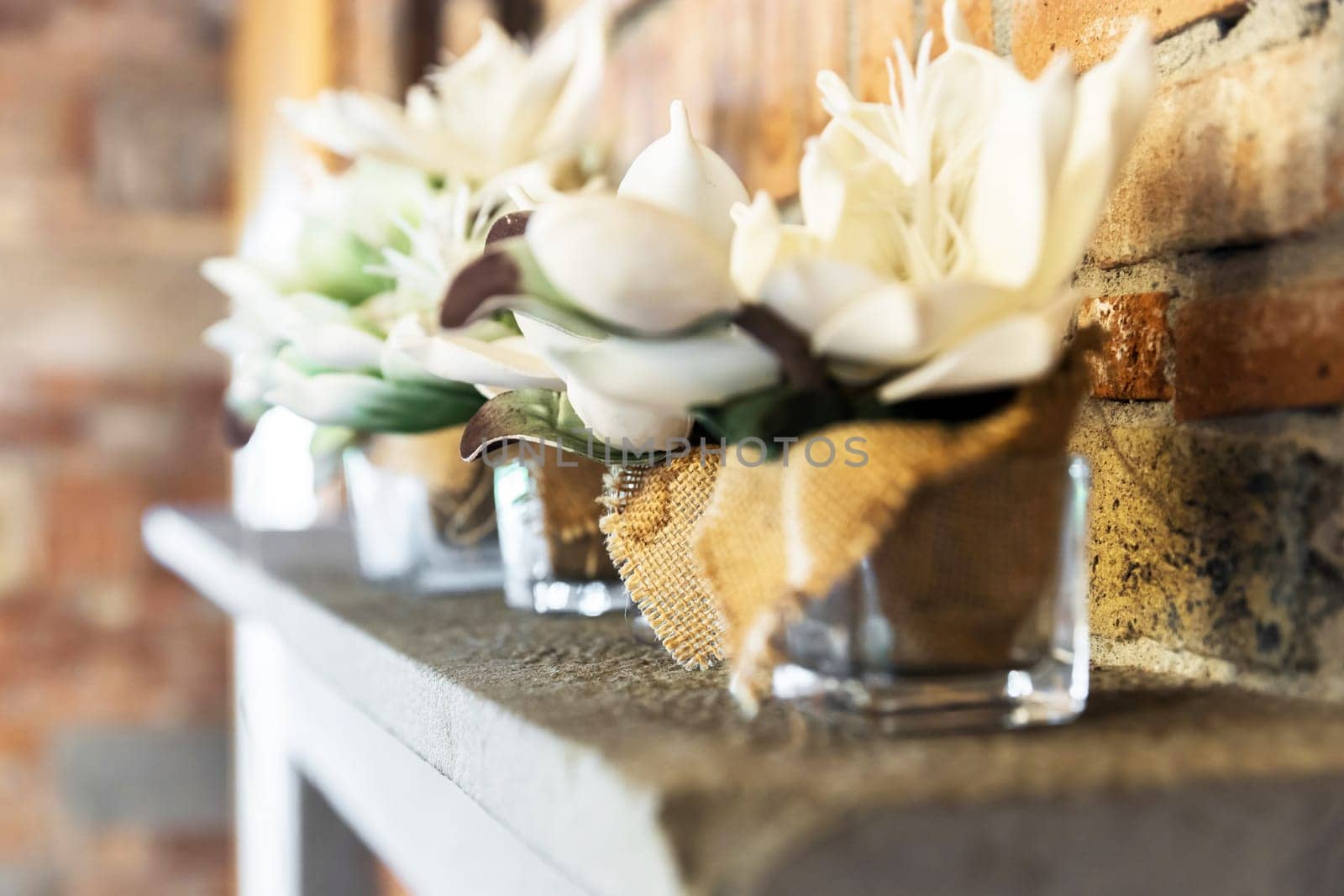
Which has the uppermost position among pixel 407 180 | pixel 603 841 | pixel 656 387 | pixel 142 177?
pixel 142 177

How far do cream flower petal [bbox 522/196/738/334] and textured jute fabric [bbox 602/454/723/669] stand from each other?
13 cm

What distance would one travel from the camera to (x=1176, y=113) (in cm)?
44

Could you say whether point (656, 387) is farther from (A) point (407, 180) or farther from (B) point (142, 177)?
(B) point (142, 177)

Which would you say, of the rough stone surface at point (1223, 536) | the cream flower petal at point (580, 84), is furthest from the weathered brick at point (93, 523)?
the rough stone surface at point (1223, 536)

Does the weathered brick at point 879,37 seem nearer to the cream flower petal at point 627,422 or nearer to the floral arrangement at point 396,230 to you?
the floral arrangement at point 396,230

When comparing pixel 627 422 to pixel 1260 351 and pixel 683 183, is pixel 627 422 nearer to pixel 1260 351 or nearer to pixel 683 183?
pixel 683 183

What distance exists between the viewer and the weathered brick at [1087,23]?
0.44 metres

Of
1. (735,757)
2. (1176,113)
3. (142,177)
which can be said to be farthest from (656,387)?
(142,177)

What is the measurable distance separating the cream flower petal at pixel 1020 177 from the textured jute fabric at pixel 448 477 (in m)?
0.39

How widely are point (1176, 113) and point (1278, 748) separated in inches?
9.2

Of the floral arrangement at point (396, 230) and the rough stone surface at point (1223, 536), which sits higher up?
the floral arrangement at point (396, 230)

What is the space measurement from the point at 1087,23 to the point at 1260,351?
165mm

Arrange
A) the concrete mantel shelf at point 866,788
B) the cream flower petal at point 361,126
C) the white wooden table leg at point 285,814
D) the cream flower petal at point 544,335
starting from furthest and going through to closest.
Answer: the white wooden table leg at point 285,814 → the cream flower petal at point 361,126 → the cream flower petal at point 544,335 → the concrete mantel shelf at point 866,788

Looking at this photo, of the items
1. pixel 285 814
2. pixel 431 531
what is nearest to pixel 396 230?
pixel 431 531
